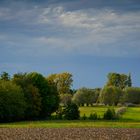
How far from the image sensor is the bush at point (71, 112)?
116 m

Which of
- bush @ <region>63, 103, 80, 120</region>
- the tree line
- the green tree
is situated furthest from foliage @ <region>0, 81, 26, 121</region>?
the green tree

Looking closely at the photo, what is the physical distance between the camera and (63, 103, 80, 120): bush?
115963 mm

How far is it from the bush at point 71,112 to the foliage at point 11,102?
1095 centimetres

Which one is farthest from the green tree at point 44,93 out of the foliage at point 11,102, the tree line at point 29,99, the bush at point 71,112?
the foliage at point 11,102

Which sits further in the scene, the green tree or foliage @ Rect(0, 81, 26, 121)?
the green tree

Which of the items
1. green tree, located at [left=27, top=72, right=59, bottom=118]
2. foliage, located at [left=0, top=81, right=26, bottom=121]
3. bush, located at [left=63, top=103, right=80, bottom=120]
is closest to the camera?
foliage, located at [left=0, top=81, right=26, bottom=121]

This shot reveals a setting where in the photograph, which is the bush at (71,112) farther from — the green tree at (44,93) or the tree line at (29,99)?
the green tree at (44,93)

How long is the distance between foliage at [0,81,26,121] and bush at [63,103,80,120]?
1095 cm

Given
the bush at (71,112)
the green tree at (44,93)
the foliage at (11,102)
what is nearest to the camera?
the foliage at (11,102)

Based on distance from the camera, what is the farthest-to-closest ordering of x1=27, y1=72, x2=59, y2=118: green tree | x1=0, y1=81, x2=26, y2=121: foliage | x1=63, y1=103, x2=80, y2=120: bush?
x1=27, y1=72, x2=59, y2=118: green tree < x1=63, y1=103, x2=80, y2=120: bush < x1=0, y1=81, x2=26, y2=121: foliage

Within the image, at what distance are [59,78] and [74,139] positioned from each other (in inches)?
5517

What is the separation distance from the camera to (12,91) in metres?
108

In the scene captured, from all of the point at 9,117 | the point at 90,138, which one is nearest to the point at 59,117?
the point at 9,117

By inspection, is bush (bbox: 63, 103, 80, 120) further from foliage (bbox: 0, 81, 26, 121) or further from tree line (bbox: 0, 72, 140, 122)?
foliage (bbox: 0, 81, 26, 121)
